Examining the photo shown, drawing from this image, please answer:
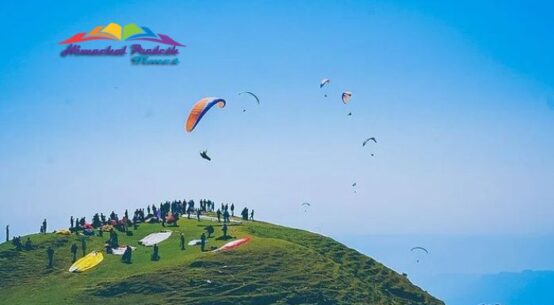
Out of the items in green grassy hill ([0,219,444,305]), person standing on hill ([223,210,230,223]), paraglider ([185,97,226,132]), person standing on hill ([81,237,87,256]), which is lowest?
green grassy hill ([0,219,444,305])

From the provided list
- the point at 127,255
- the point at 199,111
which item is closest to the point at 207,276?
the point at 127,255

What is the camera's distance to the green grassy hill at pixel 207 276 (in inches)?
2798

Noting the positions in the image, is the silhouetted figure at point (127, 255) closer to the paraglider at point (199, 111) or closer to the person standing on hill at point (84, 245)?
the person standing on hill at point (84, 245)

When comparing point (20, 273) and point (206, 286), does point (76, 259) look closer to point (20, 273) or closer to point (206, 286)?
point (20, 273)

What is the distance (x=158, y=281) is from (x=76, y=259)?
1529cm

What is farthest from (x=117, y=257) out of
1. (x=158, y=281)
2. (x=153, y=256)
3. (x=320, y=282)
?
(x=320, y=282)

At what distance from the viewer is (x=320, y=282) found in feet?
251

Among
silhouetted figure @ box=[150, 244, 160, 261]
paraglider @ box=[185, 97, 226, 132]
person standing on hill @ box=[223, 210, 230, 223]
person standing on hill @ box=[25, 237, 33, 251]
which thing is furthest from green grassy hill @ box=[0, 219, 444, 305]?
paraglider @ box=[185, 97, 226, 132]

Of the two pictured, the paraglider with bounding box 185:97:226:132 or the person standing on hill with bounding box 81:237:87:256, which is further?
the person standing on hill with bounding box 81:237:87:256

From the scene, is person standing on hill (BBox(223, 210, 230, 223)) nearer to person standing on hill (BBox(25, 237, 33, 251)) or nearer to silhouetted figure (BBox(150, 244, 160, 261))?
silhouetted figure (BBox(150, 244, 160, 261))

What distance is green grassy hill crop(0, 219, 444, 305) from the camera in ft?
233

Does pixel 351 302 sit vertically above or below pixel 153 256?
below

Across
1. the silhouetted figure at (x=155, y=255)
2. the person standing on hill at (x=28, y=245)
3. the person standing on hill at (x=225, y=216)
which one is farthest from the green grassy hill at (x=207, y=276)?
the person standing on hill at (x=225, y=216)

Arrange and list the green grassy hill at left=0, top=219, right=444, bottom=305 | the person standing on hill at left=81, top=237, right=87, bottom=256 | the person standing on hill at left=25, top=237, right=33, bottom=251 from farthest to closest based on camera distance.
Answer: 1. the person standing on hill at left=25, top=237, right=33, bottom=251
2. the person standing on hill at left=81, top=237, right=87, bottom=256
3. the green grassy hill at left=0, top=219, right=444, bottom=305
